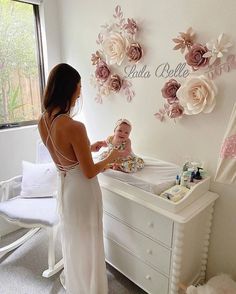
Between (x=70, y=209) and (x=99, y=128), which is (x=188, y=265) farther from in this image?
(x=99, y=128)

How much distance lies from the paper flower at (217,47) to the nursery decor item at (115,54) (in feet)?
1.66

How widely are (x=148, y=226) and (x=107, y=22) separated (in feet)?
4.95

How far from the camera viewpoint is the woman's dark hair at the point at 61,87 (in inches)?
48.2

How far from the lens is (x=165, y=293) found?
1527 mm

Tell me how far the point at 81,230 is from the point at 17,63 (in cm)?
162

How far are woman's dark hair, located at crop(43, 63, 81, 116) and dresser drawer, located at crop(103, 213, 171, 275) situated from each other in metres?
0.87

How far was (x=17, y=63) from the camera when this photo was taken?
2232mm

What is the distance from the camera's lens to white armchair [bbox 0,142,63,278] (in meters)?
1.80

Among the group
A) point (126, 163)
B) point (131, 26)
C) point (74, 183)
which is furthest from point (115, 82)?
point (74, 183)

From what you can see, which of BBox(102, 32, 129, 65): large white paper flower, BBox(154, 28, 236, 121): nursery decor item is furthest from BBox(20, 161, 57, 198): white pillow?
BBox(154, 28, 236, 121): nursery decor item

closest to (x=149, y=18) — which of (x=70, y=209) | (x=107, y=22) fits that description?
(x=107, y=22)

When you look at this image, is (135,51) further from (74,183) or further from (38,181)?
(38,181)

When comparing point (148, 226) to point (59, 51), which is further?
point (59, 51)

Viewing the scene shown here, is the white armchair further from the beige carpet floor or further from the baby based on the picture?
the baby
